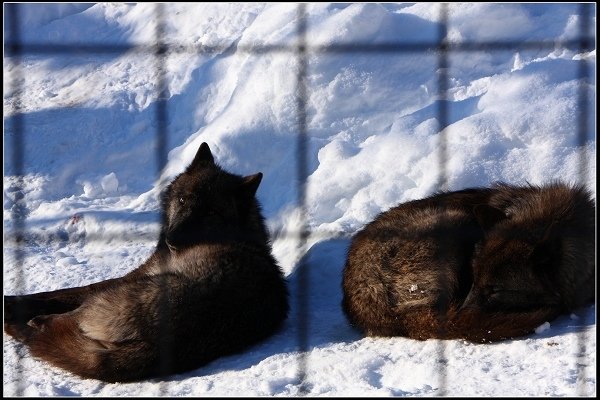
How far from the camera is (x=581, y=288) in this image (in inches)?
190

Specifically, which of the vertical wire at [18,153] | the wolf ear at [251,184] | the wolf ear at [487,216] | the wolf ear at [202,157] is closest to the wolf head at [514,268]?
the wolf ear at [487,216]

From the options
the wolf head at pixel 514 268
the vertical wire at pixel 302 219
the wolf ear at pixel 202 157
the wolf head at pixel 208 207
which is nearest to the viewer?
the vertical wire at pixel 302 219

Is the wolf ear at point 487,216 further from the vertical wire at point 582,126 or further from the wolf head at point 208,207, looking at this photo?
the wolf head at point 208,207

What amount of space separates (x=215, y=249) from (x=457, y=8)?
3.69 meters

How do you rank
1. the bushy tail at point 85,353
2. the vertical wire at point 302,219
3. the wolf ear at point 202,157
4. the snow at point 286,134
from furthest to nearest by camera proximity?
the wolf ear at point 202,157
the snow at point 286,134
the vertical wire at point 302,219
the bushy tail at point 85,353

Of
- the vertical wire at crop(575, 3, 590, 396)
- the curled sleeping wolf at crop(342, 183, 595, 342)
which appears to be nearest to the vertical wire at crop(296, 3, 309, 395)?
the curled sleeping wolf at crop(342, 183, 595, 342)

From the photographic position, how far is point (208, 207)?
551cm

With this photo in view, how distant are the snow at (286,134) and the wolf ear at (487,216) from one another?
0.61 meters

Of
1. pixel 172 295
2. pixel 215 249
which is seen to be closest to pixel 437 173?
pixel 215 249

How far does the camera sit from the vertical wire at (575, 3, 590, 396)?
4000mm

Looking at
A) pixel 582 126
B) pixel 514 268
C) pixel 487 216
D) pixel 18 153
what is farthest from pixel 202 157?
pixel 582 126

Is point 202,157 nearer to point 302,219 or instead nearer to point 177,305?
point 302,219

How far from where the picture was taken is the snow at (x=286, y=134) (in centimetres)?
514

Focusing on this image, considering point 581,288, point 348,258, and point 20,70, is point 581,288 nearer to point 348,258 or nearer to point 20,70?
point 348,258
